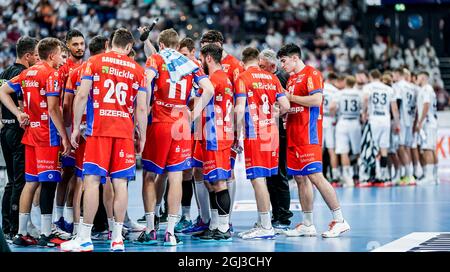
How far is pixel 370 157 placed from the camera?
16469 millimetres

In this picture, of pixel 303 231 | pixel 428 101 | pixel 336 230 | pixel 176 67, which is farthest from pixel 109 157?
pixel 428 101

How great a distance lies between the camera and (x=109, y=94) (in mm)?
8383

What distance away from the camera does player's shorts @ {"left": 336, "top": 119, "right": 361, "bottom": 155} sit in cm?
1631

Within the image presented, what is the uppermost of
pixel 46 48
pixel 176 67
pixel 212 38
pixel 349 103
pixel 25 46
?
pixel 212 38

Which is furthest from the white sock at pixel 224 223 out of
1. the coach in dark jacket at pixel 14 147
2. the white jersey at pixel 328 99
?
the white jersey at pixel 328 99

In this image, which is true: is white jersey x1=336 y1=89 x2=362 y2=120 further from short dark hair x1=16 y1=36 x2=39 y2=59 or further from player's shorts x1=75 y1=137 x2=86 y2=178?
player's shorts x1=75 y1=137 x2=86 y2=178

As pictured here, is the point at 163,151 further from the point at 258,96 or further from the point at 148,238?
the point at 258,96

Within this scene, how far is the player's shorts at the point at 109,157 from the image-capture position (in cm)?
834

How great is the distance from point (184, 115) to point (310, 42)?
17.7 meters

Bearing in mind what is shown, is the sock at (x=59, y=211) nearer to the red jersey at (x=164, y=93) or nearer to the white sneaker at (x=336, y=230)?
the red jersey at (x=164, y=93)

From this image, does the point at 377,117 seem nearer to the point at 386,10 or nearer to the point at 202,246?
the point at 202,246

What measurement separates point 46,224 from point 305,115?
331 cm

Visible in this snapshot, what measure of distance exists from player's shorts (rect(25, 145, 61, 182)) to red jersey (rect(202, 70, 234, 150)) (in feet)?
5.93
